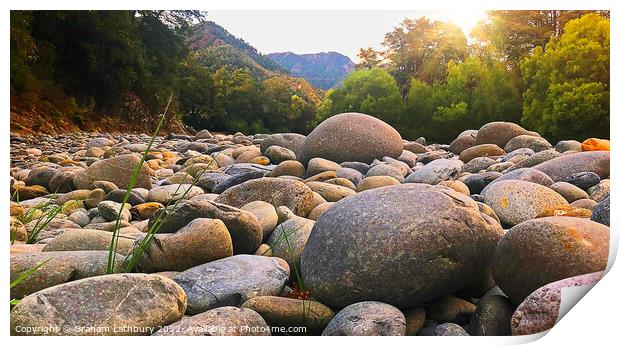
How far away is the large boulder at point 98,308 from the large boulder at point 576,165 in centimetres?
205

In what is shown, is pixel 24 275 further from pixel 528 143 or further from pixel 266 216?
pixel 528 143

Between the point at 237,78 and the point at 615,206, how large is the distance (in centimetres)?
175

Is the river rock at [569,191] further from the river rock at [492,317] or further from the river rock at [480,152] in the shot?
the river rock at [480,152]

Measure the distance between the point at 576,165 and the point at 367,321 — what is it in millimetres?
1993

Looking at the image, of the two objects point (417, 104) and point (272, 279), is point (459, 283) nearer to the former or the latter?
point (272, 279)

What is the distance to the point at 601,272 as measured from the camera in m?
1.72

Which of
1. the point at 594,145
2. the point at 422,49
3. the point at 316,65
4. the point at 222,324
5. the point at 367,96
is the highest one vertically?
the point at 422,49

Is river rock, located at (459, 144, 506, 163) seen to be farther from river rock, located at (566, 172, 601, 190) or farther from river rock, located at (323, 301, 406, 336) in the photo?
river rock, located at (323, 301, 406, 336)

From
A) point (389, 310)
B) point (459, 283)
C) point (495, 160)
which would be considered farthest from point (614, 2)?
point (495, 160)

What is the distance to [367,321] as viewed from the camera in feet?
5.41

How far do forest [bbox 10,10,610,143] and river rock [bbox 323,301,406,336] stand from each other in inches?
42.2

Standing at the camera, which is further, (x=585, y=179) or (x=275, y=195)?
(x=585, y=179)

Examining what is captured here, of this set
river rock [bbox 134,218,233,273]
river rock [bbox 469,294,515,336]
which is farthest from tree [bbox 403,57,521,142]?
Result: river rock [bbox 134,218,233,273]

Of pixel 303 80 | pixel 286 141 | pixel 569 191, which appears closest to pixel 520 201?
pixel 569 191
